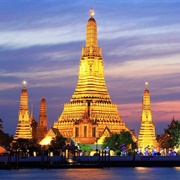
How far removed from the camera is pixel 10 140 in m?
179

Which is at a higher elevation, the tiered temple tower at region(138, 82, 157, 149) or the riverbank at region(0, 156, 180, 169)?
the tiered temple tower at region(138, 82, 157, 149)

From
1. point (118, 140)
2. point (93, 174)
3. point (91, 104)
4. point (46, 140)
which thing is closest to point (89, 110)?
point (91, 104)

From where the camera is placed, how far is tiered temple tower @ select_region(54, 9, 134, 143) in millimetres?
172625

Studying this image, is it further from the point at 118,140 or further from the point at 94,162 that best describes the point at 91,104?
the point at 94,162

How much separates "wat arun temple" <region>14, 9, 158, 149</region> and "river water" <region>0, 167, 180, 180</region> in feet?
129

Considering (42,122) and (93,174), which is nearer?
(93,174)

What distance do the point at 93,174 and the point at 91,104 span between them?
56059 mm

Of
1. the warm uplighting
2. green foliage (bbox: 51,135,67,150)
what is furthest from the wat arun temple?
green foliage (bbox: 51,135,67,150)

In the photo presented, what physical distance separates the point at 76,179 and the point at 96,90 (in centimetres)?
6742

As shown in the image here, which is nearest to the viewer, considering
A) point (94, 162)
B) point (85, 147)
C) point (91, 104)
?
point (94, 162)

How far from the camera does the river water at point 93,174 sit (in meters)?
115

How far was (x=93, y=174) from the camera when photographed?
120 m

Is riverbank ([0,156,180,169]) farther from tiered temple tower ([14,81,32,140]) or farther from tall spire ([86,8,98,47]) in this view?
tall spire ([86,8,98,47])

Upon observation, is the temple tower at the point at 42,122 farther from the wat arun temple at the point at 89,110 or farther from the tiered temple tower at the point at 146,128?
the tiered temple tower at the point at 146,128
